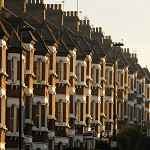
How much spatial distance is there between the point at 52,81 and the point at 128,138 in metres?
26.1

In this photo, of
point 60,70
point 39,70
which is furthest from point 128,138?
point 39,70

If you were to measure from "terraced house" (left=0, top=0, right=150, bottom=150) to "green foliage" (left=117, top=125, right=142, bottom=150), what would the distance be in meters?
2.28

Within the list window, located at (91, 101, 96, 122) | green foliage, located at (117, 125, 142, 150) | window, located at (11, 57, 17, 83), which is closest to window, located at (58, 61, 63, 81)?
window, located at (11, 57, 17, 83)

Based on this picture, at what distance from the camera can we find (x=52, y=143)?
54.2 metres

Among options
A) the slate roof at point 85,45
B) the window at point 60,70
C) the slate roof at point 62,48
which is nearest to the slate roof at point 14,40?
the window at point 60,70

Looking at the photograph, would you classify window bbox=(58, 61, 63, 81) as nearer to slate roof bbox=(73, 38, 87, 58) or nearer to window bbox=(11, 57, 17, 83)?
slate roof bbox=(73, 38, 87, 58)

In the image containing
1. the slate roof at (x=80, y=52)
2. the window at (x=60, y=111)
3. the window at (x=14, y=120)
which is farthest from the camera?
the slate roof at (x=80, y=52)

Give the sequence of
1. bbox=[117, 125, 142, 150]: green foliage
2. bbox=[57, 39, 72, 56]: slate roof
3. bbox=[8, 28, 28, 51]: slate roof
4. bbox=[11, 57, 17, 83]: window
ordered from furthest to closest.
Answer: bbox=[117, 125, 142, 150]: green foliage
bbox=[57, 39, 72, 56]: slate roof
bbox=[8, 28, 28, 51]: slate roof
bbox=[11, 57, 17, 83]: window

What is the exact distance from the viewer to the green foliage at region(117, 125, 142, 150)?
251 feet

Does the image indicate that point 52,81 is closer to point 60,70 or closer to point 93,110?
point 60,70

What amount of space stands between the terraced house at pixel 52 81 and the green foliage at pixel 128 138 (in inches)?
89.8

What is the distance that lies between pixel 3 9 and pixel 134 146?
3671cm

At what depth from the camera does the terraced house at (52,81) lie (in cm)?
4488

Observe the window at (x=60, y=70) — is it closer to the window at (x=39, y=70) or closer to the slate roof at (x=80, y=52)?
the window at (x=39, y=70)
